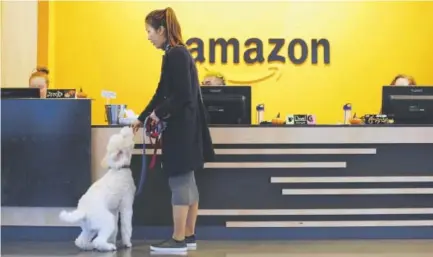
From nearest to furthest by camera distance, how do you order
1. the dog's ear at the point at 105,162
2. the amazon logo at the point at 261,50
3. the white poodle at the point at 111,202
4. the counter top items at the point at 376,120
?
the white poodle at the point at 111,202 → the dog's ear at the point at 105,162 → the counter top items at the point at 376,120 → the amazon logo at the point at 261,50

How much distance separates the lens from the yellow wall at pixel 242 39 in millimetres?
7258

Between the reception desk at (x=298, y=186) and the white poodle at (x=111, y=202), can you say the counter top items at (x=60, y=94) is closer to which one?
the reception desk at (x=298, y=186)

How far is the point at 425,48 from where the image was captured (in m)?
7.35

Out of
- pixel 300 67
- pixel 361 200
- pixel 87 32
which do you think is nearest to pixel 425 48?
pixel 300 67

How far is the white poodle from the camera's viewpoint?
13.2ft

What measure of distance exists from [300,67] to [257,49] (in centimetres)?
55

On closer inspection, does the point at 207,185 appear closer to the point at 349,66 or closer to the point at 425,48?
the point at 349,66

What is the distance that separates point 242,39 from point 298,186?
316cm

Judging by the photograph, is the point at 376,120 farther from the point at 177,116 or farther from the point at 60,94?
the point at 60,94

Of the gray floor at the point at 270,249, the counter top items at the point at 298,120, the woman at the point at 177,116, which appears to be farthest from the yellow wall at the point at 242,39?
the woman at the point at 177,116

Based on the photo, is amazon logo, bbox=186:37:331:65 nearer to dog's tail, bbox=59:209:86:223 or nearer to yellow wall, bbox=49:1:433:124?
yellow wall, bbox=49:1:433:124

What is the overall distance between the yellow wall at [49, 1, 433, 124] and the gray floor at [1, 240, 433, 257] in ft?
10.2

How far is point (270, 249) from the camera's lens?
4.14 metres

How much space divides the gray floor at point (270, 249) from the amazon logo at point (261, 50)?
3265mm
